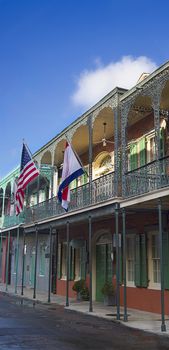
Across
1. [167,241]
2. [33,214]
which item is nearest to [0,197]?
[33,214]

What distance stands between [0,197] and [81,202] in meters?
16.8

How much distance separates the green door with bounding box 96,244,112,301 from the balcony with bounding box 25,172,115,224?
2.28 metres

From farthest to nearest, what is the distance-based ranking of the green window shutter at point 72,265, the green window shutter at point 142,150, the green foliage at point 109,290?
1. the green window shutter at point 72,265
2. the green foliage at point 109,290
3. the green window shutter at point 142,150

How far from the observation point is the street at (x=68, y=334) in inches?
348

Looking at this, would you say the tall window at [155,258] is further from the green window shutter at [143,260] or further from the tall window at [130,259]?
the tall window at [130,259]

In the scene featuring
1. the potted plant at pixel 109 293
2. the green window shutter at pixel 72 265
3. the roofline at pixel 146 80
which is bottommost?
the potted plant at pixel 109 293

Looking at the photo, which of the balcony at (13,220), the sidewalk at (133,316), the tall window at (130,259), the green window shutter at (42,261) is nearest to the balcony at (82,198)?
the tall window at (130,259)

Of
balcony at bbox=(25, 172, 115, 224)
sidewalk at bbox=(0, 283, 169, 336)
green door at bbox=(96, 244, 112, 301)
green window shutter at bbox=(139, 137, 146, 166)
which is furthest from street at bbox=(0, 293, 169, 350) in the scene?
green window shutter at bbox=(139, 137, 146, 166)

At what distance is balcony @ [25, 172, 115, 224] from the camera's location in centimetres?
1571

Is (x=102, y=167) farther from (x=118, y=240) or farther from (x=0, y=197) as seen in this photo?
(x=0, y=197)

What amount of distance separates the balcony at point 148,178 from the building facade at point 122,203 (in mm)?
29

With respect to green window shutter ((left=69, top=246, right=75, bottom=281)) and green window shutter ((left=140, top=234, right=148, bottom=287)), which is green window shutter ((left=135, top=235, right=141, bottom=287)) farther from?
green window shutter ((left=69, top=246, right=75, bottom=281))

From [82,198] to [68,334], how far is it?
782cm

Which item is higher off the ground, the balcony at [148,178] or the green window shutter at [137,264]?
the balcony at [148,178]
